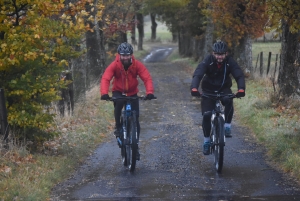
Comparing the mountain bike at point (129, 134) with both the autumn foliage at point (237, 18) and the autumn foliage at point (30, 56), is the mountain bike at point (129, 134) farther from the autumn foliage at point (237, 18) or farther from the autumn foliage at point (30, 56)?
the autumn foliage at point (237, 18)

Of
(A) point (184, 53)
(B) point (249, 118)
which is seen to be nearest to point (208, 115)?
(B) point (249, 118)

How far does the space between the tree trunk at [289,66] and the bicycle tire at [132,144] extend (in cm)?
668

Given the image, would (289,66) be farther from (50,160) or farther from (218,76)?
(50,160)

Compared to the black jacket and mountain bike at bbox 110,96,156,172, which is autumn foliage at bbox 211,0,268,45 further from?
mountain bike at bbox 110,96,156,172

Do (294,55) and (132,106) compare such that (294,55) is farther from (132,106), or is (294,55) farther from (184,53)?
(184,53)

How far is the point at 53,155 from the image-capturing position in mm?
10570

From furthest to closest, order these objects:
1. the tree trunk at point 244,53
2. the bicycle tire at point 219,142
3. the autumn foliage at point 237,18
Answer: the tree trunk at point 244,53 → the autumn foliage at point 237,18 → the bicycle tire at point 219,142

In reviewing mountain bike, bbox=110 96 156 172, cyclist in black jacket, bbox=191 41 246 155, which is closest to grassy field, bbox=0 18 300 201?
mountain bike, bbox=110 96 156 172

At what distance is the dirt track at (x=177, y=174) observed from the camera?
8.00 metres

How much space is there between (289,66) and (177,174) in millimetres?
7064

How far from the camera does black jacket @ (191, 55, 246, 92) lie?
9469 mm

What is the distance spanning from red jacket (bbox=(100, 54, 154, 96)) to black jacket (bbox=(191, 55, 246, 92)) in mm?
855

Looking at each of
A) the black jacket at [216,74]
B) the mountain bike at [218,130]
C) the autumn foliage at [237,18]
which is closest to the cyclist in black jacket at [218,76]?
the black jacket at [216,74]

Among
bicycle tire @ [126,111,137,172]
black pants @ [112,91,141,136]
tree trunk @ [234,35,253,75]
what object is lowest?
tree trunk @ [234,35,253,75]
